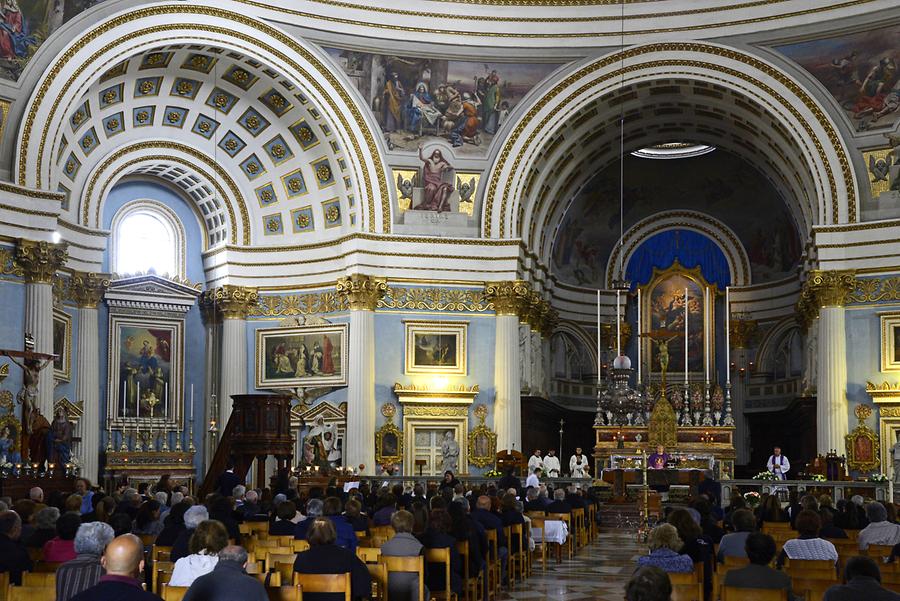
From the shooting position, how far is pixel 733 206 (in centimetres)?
4662

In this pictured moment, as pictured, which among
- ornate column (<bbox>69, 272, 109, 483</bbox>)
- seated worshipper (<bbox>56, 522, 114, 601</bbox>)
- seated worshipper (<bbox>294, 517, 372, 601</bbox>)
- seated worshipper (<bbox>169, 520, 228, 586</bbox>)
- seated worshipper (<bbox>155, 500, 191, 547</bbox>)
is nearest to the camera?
seated worshipper (<bbox>56, 522, 114, 601</bbox>)

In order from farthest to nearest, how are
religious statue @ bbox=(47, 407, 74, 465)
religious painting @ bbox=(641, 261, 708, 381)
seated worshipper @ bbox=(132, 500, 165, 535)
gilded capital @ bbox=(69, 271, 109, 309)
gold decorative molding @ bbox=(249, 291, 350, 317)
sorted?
1. religious painting @ bbox=(641, 261, 708, 381)
2. gold decorative molding @ bbox=(249, 291, 350, 317)
3. gilded capital @ bbox=(69, 271, 109, 309)
4. religious statue @ bbox=(47, 407, 74, 465)
5. seated worshipper @ bbox=(132, 500, 165, 535)

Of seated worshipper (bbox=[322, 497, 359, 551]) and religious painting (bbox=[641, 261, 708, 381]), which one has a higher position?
religious painting (bbox=[641, 261, 708, 381])

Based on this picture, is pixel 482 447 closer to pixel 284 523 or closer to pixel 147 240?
pixel 147 240

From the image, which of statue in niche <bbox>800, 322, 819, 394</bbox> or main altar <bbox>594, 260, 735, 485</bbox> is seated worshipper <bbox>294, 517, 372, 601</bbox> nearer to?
main altar <bbox>594, 260, 735, 485</bbox>

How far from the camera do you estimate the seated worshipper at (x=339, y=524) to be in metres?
14.8

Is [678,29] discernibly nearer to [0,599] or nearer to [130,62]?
[130,62]

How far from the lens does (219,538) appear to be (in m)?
9.92

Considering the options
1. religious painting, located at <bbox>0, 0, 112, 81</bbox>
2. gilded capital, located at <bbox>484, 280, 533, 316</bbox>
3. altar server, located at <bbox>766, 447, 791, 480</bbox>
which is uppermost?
religious painting, located at <bbox>0, 0, 112, 81</bbox>

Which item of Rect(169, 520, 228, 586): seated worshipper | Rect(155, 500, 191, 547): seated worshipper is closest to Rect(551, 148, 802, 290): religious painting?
Rect(155, 500, 191, 547): seated worshipper

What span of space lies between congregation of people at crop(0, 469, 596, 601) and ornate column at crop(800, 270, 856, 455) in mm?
14514

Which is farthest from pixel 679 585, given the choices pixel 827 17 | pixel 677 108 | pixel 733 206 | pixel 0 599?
pixel 733 206

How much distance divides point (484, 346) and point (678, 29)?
34.9ft

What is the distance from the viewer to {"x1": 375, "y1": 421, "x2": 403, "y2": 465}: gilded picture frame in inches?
1383
